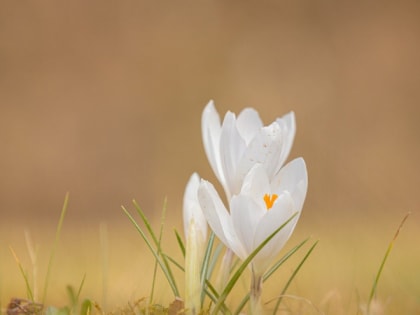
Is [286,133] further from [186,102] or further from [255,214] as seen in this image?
[186,102]

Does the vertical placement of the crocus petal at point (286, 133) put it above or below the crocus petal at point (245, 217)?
above

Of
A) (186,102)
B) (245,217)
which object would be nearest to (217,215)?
(245,217)

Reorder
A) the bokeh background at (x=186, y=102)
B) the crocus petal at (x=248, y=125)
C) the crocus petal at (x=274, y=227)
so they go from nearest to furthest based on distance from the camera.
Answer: the crocus petal at (x=274, y=227), the crocus petal at (x=248, y=125), the bokeh background at (x=186, y=102)

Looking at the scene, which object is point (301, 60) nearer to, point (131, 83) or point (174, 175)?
point (131, 83)

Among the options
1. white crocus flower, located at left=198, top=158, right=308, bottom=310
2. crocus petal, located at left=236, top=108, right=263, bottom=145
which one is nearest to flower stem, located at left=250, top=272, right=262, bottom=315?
white crocus flower, located at left=198, top=158, right=308, bottom=310

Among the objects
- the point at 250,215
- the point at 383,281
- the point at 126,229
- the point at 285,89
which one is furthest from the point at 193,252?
the point at 285,89

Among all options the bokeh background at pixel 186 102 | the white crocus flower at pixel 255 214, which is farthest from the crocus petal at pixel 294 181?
the bokeh background at pixel 186 102

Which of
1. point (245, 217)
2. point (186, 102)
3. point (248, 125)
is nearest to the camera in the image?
point (245, 217)

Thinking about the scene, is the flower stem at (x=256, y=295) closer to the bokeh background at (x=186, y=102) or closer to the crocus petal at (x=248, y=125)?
the crocus petal at (x=248, y=125)
